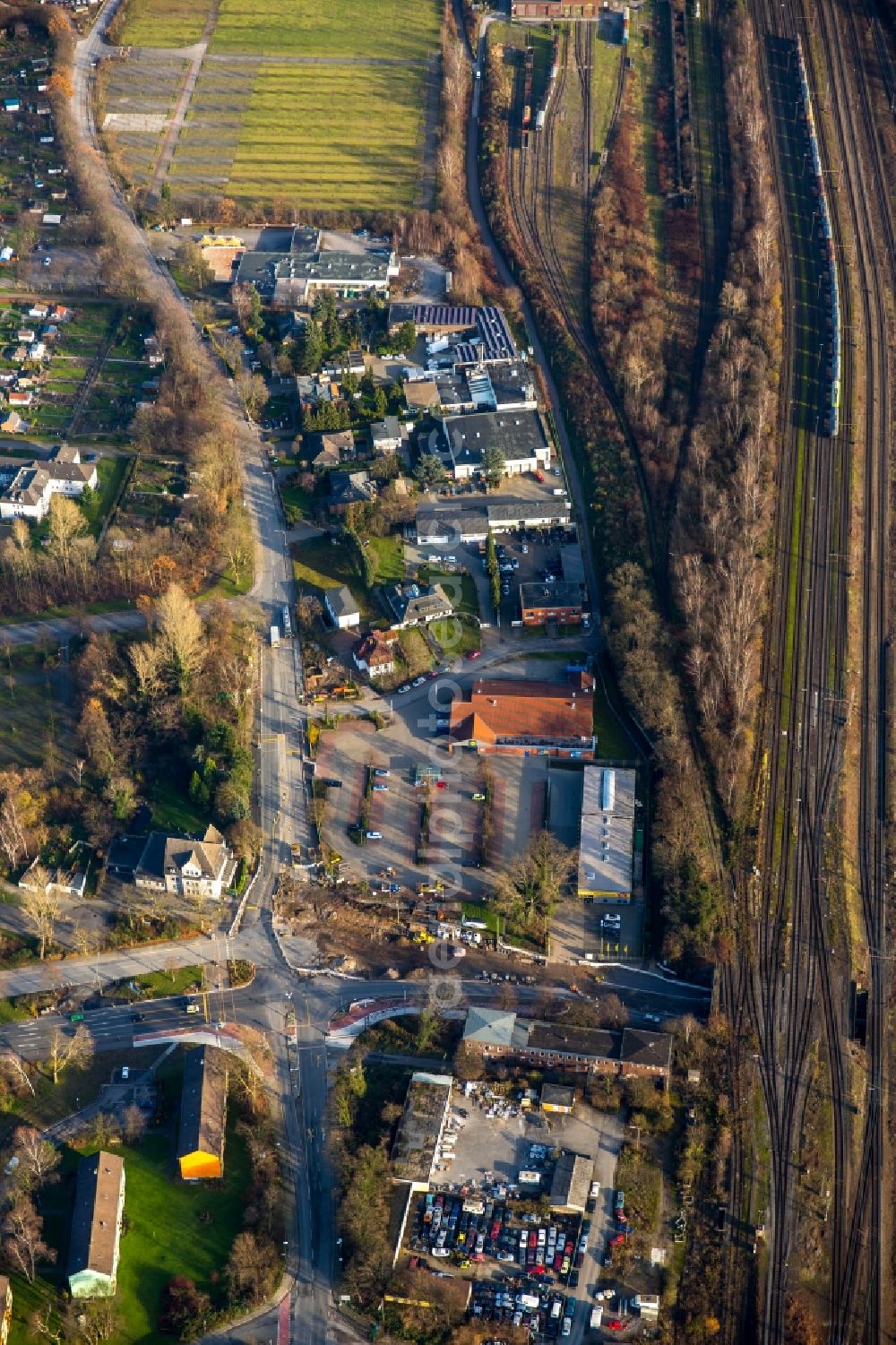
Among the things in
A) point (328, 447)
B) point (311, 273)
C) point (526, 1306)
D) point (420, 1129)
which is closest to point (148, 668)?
point (328, 447)

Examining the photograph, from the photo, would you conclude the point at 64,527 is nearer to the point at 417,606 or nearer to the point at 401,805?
the point at 417,606

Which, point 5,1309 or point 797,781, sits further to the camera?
point 797,781

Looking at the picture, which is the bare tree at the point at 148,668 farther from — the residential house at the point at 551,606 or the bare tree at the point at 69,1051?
the residential house at the point at 551,606

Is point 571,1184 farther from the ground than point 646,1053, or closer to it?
closer to it

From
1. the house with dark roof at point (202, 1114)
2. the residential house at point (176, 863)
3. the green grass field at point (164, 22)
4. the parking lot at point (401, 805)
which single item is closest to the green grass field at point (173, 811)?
the residential house at point (176, 863)

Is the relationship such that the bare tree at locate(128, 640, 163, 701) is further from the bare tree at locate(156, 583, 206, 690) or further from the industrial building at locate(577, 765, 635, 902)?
the industrial building at locate(577, 765, 635, 902)
